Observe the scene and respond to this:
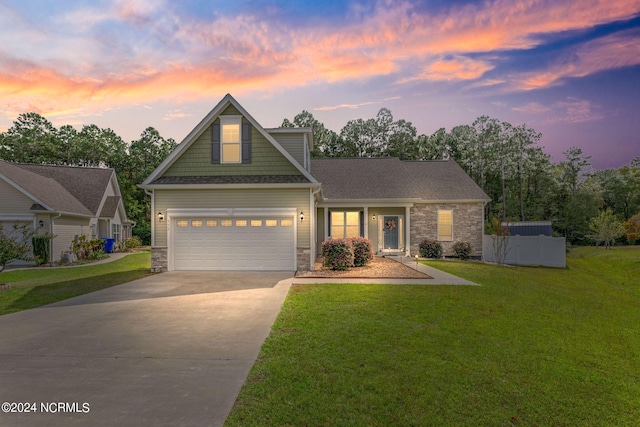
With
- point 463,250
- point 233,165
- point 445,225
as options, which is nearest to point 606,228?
point 463,250

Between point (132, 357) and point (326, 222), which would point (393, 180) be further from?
point (132, 357)

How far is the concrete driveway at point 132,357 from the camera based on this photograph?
3.51m

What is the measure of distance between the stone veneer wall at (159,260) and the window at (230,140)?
4.55m

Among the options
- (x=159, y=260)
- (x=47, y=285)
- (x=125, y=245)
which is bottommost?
(x=125, y=245)

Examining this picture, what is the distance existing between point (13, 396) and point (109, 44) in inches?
714

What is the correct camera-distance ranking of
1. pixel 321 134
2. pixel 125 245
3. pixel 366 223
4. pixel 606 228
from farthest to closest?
pixel 321 134 → pixel 606 228 → pixel 125 245 → pixel 366 223

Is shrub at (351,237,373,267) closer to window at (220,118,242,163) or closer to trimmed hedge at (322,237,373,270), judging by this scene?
trimmed hedge at (322,237,373,270)

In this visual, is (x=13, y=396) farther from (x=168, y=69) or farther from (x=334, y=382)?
(x=168, y=69)

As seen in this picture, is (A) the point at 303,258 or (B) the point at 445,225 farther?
(B) the point at 445,225

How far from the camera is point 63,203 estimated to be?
2100cm

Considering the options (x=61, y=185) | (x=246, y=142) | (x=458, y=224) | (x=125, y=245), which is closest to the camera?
(x=246, y=142)

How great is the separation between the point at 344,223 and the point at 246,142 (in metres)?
8.24

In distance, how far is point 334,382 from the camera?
13.5 feet

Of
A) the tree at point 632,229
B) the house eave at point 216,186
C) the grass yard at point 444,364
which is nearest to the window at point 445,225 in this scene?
the house eave at point 216,186
